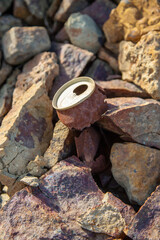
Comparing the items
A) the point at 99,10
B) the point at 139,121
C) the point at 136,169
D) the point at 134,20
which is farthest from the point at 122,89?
the point at 99,10

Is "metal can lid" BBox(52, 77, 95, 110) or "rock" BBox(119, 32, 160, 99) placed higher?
"metal can lid" BBox(52, 77, 95, 110)

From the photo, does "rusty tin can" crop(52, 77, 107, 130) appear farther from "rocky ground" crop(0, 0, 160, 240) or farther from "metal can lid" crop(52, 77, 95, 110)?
"rocky ground" crop(0, 0, 160, 240)

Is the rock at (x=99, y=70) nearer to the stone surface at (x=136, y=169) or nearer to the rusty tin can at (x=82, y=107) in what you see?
the rusty tin can at (x=82, y=107)

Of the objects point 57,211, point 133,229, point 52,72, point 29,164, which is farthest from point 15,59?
point 133,229

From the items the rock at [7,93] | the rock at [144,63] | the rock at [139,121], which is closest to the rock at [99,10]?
the rock at [144,63]

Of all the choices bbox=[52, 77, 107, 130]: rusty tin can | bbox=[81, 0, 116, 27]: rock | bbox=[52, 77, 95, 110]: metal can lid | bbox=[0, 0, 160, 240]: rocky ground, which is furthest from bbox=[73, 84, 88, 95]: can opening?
bbox=[81, 0, 116, 27]: rock

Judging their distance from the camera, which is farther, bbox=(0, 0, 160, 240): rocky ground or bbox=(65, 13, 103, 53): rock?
bbox=(65, 13, 103, 53): rock

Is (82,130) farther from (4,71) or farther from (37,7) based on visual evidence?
(37,7)
